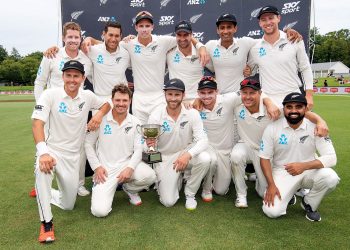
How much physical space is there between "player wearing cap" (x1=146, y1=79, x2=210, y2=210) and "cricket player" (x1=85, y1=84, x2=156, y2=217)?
0.80ft

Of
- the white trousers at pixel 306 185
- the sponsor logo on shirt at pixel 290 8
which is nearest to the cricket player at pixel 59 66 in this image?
the white trousers at pixel 306 185

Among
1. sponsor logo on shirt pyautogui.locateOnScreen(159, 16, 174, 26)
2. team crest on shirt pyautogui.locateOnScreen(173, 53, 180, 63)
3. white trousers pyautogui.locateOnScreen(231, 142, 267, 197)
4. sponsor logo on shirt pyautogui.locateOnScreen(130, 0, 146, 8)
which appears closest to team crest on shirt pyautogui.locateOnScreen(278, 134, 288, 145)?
white trousers pyautogui.locateOnScreen(231, 142, 267, 197)

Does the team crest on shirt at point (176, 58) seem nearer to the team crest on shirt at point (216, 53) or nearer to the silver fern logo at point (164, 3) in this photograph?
the team crest on shirt at point (216, 53)

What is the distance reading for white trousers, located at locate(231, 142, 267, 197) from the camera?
467 cm

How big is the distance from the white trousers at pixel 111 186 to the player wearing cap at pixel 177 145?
25cm

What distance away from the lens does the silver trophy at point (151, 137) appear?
4520 mm

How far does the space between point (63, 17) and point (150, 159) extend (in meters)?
4.91

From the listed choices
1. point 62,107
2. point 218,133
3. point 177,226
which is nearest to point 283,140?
point 218,133

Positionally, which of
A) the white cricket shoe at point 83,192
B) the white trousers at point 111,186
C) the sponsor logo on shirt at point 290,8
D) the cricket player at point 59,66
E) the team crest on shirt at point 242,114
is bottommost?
the white cricket shoe at point 83,192

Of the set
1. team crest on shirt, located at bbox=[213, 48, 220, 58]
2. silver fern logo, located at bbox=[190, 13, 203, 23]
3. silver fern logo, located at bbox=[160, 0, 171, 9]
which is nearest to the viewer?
team crest on shirt, located at bbox=[213, 48, 220, 58]

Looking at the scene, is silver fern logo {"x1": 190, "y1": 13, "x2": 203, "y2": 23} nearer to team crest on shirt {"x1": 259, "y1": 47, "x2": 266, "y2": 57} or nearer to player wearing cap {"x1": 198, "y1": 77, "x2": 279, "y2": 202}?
team crest on shirt {"x1": 259, "y1": 47, "x2": 266, "y2": 57}

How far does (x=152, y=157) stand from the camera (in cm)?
452

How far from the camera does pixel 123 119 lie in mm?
4680

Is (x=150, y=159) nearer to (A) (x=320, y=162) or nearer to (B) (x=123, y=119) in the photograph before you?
(B) (x=123, y=119)
